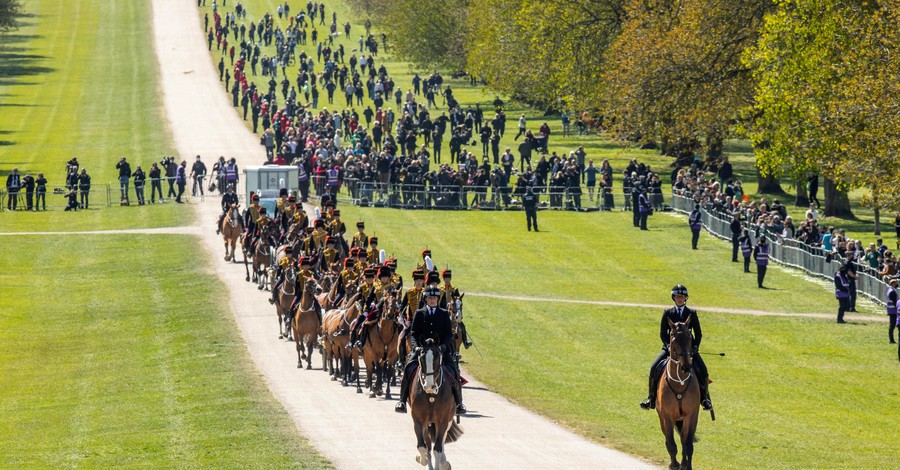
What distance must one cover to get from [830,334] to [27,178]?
1540 inches

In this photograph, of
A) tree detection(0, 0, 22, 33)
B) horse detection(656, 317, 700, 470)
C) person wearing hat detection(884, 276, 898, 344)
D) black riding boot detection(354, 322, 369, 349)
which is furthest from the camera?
tree detection(0, 0, 22, 33)

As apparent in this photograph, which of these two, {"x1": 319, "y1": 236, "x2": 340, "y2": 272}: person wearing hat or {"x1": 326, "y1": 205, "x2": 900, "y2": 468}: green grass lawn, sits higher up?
{"x1": 319, "y1": 236, "x2": 340, "y2": 272}: person wearing hat

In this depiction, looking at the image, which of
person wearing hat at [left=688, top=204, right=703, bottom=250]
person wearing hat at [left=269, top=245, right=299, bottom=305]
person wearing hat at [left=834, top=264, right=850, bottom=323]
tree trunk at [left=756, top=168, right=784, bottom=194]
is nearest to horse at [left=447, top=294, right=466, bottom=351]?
person wearing hat at [left=269, top=245, right=299, bottom=305]

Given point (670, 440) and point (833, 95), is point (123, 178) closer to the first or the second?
point (833, 95)

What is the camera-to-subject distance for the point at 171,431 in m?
28.9

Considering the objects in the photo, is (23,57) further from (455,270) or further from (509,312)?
(509,312)

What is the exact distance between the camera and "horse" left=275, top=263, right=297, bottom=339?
38.1m

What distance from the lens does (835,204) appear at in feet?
222

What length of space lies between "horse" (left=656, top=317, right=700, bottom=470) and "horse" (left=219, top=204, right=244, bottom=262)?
32069mm

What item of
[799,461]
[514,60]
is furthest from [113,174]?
[799,461]

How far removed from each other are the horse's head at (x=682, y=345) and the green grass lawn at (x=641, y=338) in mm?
2800

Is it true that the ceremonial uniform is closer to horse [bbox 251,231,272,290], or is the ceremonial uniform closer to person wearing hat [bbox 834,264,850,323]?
person wearing hat [bbox 834,264,850,323]

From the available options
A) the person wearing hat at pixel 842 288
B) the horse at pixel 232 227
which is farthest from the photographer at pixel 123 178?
the person wearing hat at pixel 842 288

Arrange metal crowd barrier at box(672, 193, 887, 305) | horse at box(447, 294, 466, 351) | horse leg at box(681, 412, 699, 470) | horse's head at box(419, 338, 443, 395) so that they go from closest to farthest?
horse's head at box(419, 338, 443, 395) < horse leg at box(681, 412, 699, 470) < horse at box(447, 294, 466, 351) < metal crowd barrier at box(672, 193, 887, 305)
